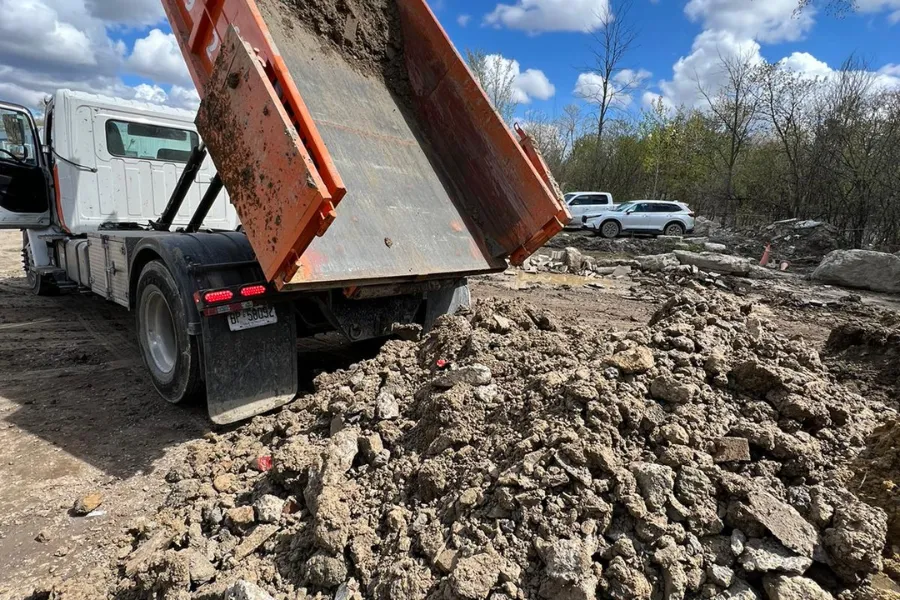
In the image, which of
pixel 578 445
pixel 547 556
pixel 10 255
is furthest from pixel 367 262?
pixel 10 255

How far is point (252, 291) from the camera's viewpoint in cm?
352

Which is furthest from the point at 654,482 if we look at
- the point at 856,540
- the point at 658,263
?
the point at 658,263

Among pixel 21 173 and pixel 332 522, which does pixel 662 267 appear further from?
pixel 21 173

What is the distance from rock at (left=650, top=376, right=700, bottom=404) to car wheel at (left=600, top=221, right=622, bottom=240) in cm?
1929

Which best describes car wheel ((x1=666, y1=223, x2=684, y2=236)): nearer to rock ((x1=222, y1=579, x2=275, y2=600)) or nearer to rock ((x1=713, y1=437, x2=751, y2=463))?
rock ((x1=713, y1=437, x2=751, y2=463))

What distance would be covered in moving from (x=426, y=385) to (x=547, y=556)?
140 cm

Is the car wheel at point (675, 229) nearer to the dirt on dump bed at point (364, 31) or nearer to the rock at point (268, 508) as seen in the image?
the dirt on dump bed at point (364, 31)

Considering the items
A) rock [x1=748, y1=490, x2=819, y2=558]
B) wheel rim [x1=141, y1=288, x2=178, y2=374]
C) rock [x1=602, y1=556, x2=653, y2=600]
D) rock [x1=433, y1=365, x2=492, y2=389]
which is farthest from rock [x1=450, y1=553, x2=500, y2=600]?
wheel rim [x1=141, y1=288, x2=178, y2=374]

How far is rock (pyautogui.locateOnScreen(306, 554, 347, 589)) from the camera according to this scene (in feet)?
6.99

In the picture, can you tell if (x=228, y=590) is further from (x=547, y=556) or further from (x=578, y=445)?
(x=578, y=445)

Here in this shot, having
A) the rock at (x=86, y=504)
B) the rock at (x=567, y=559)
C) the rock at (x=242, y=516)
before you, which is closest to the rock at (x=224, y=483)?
the rock at (x=242, y=516)

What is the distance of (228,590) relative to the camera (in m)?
2.02

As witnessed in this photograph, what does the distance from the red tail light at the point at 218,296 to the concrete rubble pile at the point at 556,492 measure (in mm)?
946

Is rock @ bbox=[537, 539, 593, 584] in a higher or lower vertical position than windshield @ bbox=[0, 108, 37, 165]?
lower
